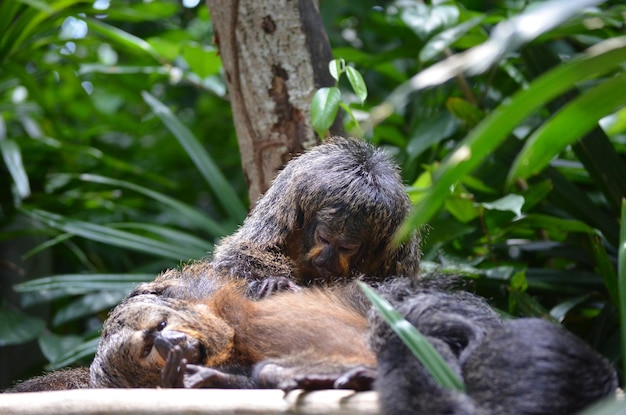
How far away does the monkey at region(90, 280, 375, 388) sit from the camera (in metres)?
2.00

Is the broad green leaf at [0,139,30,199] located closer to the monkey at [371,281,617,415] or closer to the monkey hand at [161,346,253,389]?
the monkey hand at [161,346,253,389]

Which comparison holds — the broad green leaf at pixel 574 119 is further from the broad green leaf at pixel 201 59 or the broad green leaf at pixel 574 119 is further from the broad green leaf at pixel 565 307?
the broad green leaf at pixel 201 59

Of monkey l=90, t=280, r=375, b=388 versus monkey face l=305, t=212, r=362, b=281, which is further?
monkey face l=305, t=212, r=362, b=281

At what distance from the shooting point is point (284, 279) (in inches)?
101

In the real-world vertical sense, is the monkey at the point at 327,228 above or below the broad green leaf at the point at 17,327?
above

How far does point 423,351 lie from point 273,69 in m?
1.89

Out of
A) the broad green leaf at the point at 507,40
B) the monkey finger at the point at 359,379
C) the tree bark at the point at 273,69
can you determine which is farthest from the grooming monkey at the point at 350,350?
the tree bark at the point at 273,69

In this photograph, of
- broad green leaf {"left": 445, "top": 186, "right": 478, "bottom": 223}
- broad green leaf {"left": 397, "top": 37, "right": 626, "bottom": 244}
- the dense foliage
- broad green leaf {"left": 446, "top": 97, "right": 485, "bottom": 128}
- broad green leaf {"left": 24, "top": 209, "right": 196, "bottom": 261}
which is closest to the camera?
broad green leaf {"left": 397, "top": 37, "right": 626, "bottom": 244}

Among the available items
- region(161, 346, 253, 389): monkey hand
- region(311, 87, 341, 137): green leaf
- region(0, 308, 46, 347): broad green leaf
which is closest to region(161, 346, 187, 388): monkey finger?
region(161, 346, 253, 389): monkey hand

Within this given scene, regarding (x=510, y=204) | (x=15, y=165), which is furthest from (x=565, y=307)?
(x=15, y=165)

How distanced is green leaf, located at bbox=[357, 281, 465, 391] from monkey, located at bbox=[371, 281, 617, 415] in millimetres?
26

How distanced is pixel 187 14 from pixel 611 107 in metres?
5.08

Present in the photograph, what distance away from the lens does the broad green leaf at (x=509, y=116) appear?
4.51 ft

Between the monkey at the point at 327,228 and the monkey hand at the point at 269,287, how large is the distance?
20 mm
